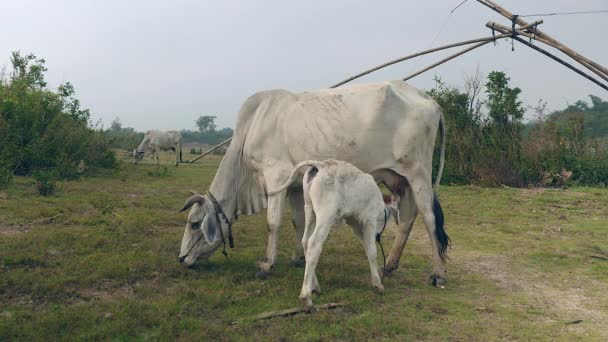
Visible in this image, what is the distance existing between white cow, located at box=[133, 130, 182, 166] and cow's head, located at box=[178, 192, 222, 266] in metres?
17.3

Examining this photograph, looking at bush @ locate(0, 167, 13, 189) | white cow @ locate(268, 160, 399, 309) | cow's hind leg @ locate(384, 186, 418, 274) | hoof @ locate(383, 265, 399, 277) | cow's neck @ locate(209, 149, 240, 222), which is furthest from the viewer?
bush @ locate(0, 167, 13, 189)

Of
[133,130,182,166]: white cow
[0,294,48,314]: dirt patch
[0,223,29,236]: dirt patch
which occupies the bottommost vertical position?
[0,294,48,314]: dirt patch

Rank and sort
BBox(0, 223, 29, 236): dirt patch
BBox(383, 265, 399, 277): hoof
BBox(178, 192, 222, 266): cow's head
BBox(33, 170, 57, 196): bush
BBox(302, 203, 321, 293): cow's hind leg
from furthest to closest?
BBox(33, 170, 57, 196): bush, BBox(0, 223, 29, 236): dirt patch, BBox(383, 265, 399, 277): hoof, BBox(178, 192, 222, 266): cow's head, BBox(302, 203, 321, 293): cow's hind leg

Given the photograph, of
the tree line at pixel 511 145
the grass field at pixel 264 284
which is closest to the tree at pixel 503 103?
the tree line at pixel 511 145

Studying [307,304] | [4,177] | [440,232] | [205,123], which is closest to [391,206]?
[440,232]

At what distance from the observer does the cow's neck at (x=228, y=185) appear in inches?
256

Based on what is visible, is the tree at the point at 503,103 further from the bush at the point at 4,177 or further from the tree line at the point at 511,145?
the bush at the point at 4,177

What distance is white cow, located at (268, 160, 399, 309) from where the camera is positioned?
4836mm

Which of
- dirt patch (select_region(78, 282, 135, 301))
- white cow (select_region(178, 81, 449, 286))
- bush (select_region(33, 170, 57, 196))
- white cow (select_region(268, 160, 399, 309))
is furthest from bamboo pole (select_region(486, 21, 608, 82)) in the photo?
bush (select_region(33, 170, 57, 196))

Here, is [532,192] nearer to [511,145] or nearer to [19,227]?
[511,145]

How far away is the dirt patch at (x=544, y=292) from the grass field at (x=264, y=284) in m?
0.01

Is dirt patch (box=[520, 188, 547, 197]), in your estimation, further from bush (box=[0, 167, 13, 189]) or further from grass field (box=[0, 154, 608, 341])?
bush (box=[0, 167, 13, 189])

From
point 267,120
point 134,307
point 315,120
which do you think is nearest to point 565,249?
point 315,120

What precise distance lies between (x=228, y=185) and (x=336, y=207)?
2093mm
